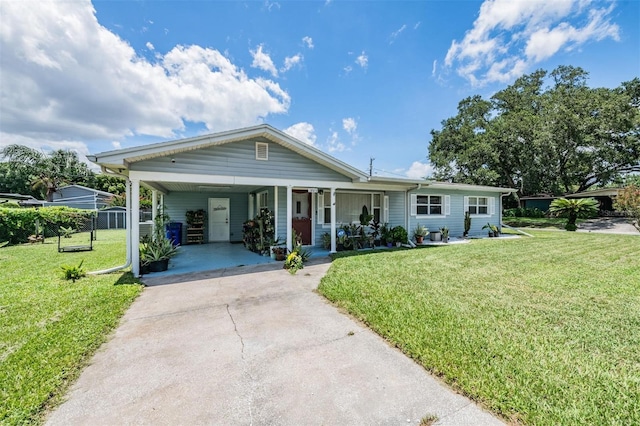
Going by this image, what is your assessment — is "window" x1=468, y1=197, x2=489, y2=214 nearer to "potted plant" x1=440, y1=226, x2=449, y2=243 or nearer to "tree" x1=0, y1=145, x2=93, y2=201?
"potted plant" x1=440, y1=226, x2=449, y2=243

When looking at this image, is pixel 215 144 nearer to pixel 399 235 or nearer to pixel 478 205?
pixel 399 235

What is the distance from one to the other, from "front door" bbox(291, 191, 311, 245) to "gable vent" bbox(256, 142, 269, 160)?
107 inches

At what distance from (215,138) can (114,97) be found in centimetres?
899

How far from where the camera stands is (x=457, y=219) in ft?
44.9

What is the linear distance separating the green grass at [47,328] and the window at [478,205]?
581 inches

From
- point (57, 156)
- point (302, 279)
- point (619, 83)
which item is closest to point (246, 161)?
point (302, 279)

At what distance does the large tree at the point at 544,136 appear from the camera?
21.9 metres

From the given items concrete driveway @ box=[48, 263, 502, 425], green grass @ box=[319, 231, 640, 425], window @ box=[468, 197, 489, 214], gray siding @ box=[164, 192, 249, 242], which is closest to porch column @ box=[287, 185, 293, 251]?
green grass @ box=[319, 231, 640, 425]

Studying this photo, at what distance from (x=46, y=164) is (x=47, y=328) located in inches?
1879

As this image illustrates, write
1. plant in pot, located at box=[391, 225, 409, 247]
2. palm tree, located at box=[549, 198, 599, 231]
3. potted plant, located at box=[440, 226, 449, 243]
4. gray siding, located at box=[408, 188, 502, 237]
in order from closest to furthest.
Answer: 1. plant in pot, located at box=[391, 225, 409, 247]
2. potted plant, located at box=[440, 226, 449, 243]
3. gray siding, located at box=[408, 188, 502, 237]
4. palm tree, located at box=[549, 198, 599, 231]

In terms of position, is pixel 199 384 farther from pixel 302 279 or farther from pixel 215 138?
pixel 215 138

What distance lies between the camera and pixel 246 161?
7652 mm

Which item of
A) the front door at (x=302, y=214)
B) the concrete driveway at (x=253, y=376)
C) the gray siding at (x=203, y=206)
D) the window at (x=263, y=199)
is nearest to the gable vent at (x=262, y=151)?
the front door at (x=302, y=214)

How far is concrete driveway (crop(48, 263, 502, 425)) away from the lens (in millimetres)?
2152
